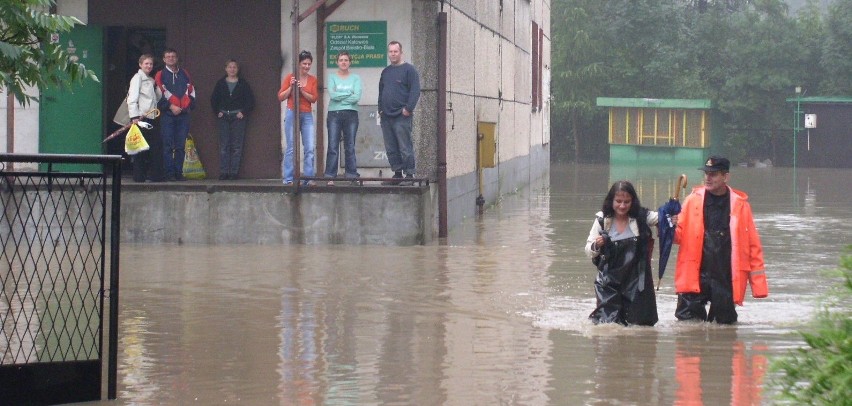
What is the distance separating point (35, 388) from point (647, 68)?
4633 centimetres

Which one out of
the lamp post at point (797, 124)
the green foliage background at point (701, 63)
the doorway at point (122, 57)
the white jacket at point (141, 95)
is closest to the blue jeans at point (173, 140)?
the white jacket at point (141, 95)

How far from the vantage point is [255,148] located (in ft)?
60.8

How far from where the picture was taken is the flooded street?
27.2 ft

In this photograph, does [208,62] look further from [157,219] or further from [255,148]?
[157,219]

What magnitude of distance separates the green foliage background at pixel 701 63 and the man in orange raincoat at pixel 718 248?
3926 cm

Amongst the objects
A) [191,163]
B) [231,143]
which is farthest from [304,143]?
[191,163]

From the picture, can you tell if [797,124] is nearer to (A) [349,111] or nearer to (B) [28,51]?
(A) [349,111]

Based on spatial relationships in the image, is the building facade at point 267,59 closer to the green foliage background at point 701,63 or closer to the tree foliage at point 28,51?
the tree foliage at point 28,51

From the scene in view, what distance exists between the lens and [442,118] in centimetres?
1786

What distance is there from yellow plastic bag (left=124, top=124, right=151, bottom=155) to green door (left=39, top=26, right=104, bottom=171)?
190 cm

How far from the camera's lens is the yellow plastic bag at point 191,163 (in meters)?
18.4

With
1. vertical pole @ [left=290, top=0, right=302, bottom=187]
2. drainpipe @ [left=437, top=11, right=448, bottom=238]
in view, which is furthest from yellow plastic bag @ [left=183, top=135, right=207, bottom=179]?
drainpipe @ [left=437, top=11, right=448, bottom=238]

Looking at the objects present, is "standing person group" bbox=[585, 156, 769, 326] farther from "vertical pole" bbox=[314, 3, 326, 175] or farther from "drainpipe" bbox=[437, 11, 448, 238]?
"vertical pole" bbox=[314, 3, 326, 175]

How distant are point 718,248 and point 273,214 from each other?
7.38m
